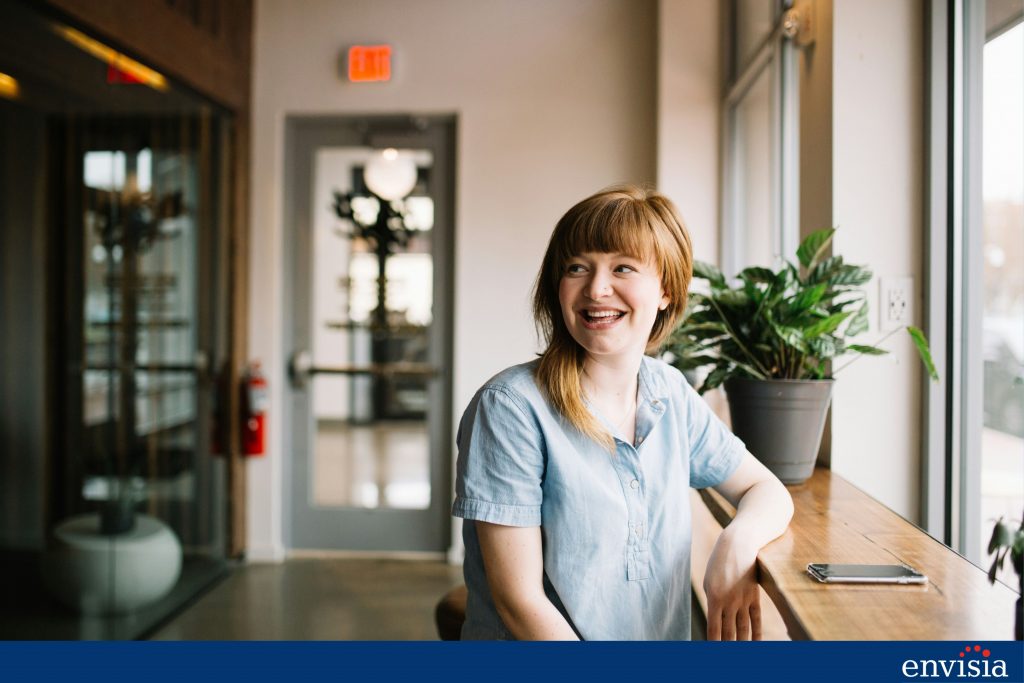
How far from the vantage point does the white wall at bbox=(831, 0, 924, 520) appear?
1914 mm

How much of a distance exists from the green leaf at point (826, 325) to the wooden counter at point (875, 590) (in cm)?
36

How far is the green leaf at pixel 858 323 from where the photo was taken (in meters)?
1.71

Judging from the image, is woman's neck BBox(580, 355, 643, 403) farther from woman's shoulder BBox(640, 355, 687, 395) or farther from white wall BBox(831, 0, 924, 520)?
white wall BBox(831, 0, 924, 520)

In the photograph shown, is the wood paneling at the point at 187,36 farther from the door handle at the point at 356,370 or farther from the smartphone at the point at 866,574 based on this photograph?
the smartphone at the point at 866,574

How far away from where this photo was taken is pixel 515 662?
3.60 ft

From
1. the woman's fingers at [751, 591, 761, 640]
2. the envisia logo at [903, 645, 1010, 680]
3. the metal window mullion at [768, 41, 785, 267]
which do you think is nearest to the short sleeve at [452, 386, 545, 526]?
the woman's fingers at [751, 591, 761, 640]

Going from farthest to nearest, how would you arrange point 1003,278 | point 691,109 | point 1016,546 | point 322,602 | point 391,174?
point 391,174
point 691,109
point 322,602
point 1003,278
point 1016,546

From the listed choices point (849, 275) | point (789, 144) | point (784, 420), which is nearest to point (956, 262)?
point (849, 275)

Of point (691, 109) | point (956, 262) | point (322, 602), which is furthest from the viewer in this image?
point (691, 109)

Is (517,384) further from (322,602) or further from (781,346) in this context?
(322,602)

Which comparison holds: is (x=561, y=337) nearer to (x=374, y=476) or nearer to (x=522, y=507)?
(x=522, y=507)

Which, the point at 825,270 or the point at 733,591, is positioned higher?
the point at 825,270

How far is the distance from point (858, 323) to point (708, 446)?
524 mm

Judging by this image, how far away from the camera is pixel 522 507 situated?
3.98 feet
